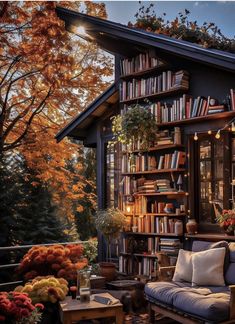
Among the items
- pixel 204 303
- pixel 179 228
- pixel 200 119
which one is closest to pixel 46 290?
pixel 204 303

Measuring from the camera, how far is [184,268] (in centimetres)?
495

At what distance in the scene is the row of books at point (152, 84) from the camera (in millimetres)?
5956

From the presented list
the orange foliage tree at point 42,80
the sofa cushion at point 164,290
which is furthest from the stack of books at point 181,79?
the orange foliage tree at point 42,80

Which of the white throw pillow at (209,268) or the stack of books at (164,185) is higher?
the stack of books at (164,185)

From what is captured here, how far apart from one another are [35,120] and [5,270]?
332 cm

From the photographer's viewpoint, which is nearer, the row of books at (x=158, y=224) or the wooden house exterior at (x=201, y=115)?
the wooden house exterior at (x=201, y=115)

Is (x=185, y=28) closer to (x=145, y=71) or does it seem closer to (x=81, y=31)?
(x=145, y=71)

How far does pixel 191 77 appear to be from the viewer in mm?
5980

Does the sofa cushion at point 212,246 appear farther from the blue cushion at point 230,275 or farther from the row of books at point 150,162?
the row of books at point 150,162

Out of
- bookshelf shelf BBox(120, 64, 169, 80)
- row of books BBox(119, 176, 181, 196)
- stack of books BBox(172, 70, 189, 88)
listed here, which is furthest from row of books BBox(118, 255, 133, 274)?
bookshelf shelf BBox(120, 64, 169, 80)

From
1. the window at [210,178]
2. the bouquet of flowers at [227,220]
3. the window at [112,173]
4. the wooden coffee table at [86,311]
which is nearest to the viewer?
the wooden coffee table at [86,311]

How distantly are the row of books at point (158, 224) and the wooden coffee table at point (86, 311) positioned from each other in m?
1.91

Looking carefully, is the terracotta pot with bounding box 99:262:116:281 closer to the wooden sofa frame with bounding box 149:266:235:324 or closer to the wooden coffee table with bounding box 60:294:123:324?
the wooden sofa frame with bounding box 149:266:235:324

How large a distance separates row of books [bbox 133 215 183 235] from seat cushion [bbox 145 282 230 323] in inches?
44.3
